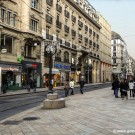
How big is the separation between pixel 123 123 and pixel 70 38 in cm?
5050

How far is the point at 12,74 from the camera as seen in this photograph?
128 ft

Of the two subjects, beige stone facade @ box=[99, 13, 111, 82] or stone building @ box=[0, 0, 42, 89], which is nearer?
stone building @ box=[0, 0, 42, 89]

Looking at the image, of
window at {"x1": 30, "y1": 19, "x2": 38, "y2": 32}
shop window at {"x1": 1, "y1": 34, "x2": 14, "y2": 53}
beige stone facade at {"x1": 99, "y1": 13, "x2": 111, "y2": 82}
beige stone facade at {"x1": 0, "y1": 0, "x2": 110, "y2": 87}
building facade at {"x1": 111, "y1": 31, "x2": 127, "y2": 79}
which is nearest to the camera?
shop window at {"x1": 1, "y1": 34, "x2": 14, "y2": 53}

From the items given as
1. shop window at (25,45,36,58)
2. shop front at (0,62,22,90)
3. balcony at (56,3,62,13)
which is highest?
balcony at (56,3,62,13)

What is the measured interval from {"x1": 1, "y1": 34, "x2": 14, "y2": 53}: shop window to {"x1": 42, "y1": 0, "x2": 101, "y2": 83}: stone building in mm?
9147

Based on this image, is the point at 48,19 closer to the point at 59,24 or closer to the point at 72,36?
the point at 59,24

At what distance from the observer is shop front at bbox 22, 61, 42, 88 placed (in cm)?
4197

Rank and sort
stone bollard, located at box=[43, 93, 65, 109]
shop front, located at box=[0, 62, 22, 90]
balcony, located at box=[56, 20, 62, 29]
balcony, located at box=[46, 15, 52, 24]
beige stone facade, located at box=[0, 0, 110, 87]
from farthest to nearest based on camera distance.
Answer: balcony, located at box=[56, 20, 62, 29], balcony, located at box=[46, 15, 52, 24], beige stone facade, located at box=[0, 0, 110, 87], shop front, located at box=[0, 62, 22, 90], stone bollard, located at box=[43, 93, 65, 109]

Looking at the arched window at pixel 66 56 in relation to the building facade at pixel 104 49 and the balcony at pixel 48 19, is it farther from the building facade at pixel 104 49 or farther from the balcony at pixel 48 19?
the building facade at pixel 104 49

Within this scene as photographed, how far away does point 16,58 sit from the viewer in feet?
132

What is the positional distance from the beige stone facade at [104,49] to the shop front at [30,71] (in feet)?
150

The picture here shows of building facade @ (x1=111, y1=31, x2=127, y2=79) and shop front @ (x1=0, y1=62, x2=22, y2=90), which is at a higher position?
building facade @ (x1=111, y1=31, x2=127, y2=79)

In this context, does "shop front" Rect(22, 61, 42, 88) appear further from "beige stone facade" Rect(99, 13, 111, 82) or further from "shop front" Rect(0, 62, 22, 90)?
"beige stone facade" Rect(99, 13, 111, 82)

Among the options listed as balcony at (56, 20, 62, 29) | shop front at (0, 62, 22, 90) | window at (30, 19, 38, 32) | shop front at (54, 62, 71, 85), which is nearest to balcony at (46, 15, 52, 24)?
balcony at (56, 20, 62, 29)
